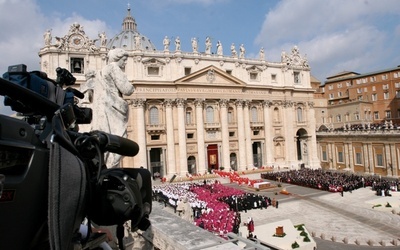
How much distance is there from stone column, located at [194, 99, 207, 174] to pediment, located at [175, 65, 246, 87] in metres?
2.83

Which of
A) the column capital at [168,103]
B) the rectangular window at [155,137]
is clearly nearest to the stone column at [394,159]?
the column capital at [168,103]

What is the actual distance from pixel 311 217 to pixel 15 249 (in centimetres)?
2308

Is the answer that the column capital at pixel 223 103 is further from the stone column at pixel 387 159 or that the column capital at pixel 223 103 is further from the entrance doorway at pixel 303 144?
the stone column at pixel 387 159

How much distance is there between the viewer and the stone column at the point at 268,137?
153 feet

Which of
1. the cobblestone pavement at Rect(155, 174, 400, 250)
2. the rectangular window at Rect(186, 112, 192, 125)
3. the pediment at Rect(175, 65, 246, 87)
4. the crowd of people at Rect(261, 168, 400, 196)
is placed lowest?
the cobblestone pavement at Rect(155, 174, 400, 250)

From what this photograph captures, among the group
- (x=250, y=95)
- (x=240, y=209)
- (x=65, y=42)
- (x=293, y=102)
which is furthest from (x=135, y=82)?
(x=293, y=102)

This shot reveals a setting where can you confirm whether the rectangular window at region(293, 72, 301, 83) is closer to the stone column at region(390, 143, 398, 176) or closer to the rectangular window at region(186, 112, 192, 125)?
the stone column at region(390, 143, 398, 176)

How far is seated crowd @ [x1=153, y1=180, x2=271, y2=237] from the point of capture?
17016 millimetres

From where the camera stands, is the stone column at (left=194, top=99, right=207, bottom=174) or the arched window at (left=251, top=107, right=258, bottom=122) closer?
the stone column at (left=194, top=99, right=207, bottom=174)

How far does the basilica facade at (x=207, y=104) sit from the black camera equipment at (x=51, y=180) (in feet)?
116

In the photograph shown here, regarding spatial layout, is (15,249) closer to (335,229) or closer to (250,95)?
(335,229)

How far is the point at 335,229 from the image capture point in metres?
18.9

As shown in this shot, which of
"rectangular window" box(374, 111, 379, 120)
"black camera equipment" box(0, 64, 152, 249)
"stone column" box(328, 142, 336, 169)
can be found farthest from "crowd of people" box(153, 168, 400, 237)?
"rectangular window" box(374, 111, 379, 120)

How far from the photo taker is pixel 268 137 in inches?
1845
